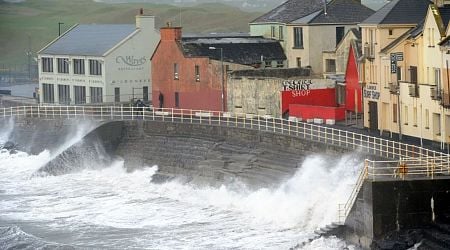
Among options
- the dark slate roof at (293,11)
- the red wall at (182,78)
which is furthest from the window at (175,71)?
the dark slate roof at (293,11)

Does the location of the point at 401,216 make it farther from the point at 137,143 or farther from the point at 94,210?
the point at 137,143

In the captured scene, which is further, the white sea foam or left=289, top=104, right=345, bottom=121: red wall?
left=289, top=104, right=345, bottom=121: red wall

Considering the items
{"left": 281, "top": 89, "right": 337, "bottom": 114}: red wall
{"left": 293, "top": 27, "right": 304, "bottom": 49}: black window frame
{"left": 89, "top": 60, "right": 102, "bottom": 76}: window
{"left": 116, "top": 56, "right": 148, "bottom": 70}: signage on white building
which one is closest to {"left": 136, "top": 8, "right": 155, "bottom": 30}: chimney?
{"left": 116, "top": 56, "right": 148, "bottom": 70}: signage on white building

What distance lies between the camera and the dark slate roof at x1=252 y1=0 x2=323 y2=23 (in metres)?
75.1

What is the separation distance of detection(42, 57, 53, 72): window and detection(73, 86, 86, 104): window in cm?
377

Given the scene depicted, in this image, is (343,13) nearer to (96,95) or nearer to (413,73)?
(96,95)

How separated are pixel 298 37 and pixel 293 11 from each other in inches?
136

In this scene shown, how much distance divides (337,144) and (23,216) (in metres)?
12.8

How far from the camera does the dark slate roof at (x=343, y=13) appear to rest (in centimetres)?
7280

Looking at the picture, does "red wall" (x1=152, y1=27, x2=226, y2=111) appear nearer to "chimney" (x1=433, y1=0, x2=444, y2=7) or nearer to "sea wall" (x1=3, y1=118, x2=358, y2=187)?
"sea wall" (x1=3, y1=118, x2=358, y2=187)

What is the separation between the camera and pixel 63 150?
66.7 m

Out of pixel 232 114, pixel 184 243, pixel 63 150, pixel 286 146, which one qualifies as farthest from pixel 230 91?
pixel 184 243

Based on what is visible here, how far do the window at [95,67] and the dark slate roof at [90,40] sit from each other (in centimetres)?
48

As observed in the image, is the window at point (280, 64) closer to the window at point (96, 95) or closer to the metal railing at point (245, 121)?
the metal railing at point (245, 121)
